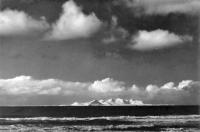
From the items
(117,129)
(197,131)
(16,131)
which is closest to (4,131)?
(16,131)

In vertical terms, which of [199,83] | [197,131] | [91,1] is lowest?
[197,131]

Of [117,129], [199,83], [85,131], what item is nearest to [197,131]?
[199,83]

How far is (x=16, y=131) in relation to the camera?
2472 cm

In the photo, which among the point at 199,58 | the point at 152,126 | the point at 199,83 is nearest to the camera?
the point at 199,58

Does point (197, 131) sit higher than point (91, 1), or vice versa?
point (91, 1)

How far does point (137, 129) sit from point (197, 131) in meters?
4.23

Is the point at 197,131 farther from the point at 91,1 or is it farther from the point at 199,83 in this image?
the point at 91,1

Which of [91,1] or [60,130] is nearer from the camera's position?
[91,1]

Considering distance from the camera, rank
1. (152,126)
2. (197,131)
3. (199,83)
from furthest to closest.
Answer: (152,126) < (197,131) < (199,83)

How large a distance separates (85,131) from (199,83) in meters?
8.42

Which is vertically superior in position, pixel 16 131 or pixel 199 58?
pixel 199 58

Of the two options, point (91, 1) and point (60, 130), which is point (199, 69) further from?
point (60, 130)

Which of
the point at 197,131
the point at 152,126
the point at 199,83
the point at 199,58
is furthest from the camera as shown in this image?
the point at 152,126

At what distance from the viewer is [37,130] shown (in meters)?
25.3
